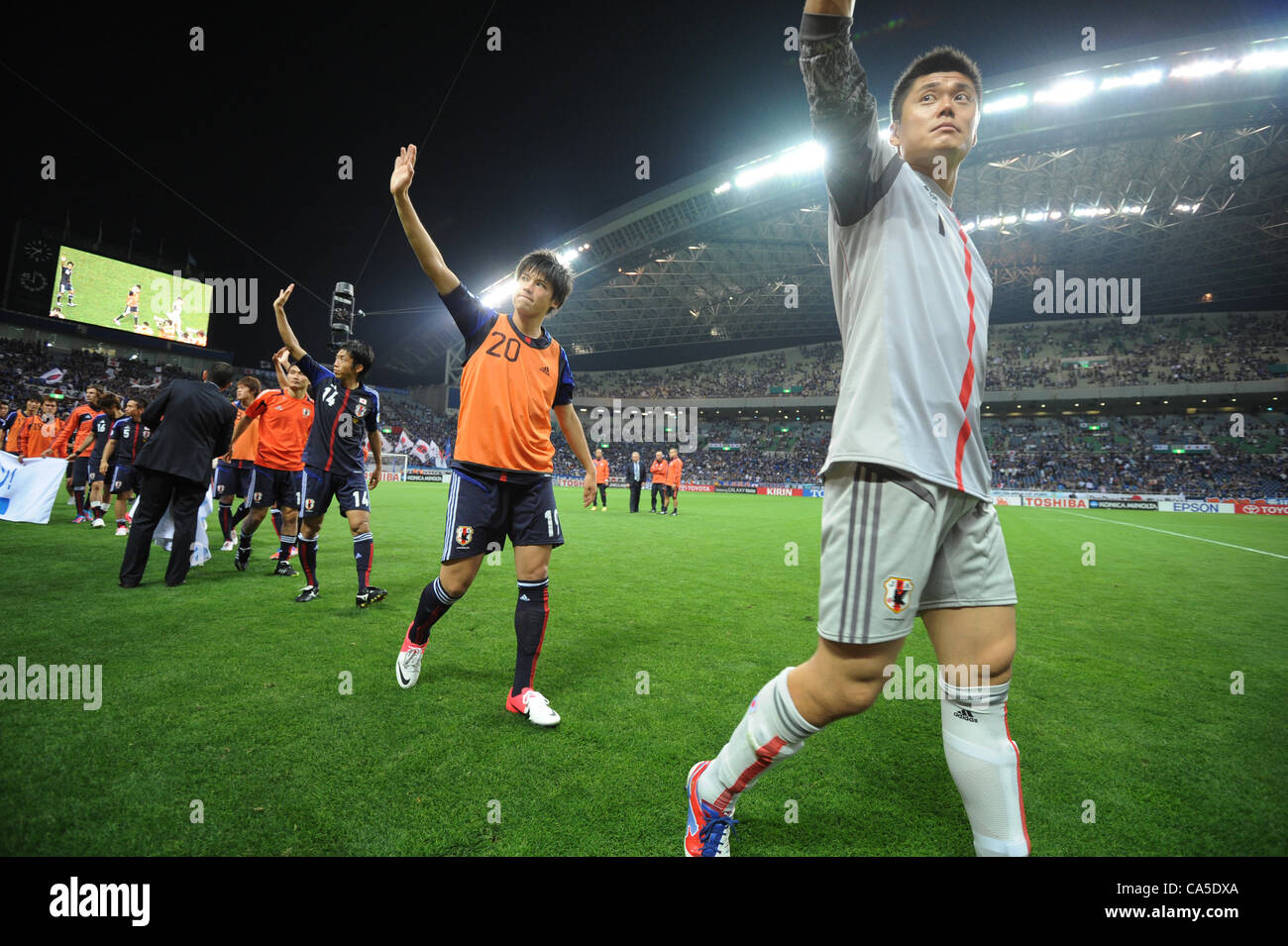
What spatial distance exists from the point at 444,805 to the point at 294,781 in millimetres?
613

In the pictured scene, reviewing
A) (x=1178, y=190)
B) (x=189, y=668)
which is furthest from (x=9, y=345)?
(x=1178, y=190)

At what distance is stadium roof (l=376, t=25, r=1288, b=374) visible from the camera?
17.5 m

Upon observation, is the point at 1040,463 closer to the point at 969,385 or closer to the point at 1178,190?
the point at 1178,190

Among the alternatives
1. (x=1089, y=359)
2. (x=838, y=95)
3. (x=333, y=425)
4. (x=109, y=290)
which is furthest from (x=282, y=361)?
(x=1089, y=359)

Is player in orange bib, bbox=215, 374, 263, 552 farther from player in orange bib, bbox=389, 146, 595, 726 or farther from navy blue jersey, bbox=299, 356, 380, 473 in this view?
player in orange bib, bbox=389, 146, 595, 726

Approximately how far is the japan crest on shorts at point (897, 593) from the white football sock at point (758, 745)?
35 cm

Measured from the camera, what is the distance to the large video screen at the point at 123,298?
32.9 m

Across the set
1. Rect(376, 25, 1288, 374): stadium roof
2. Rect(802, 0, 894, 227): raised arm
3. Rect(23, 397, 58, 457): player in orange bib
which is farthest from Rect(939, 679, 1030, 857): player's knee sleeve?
Rect(23, 397, 58, 457): player in orange bib

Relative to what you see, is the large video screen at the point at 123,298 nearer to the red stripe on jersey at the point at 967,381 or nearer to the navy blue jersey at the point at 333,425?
the navy blue jersey at the point at 333,425

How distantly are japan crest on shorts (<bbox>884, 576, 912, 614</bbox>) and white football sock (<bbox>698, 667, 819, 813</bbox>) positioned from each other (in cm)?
35

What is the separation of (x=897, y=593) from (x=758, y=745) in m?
0.62

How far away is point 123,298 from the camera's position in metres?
34.1
